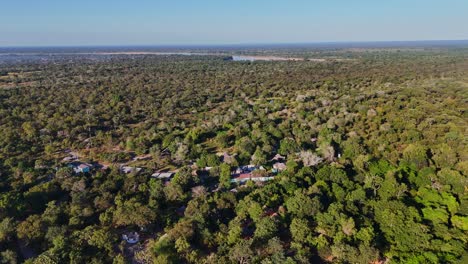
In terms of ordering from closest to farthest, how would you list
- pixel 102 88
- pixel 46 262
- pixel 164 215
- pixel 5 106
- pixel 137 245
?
pixel 46 262 → pixel 137 245 → pixel 164 215 → pixel 5 106 → pixel 102 88

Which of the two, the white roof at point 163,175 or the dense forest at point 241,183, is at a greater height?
the dense forest at point 241,183

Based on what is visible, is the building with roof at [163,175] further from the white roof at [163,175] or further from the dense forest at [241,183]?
the dense forest at [241,183]

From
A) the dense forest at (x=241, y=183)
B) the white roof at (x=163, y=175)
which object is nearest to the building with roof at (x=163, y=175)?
the white roof at (x=163, y=175)

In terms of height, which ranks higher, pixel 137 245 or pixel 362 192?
pixel 362 192

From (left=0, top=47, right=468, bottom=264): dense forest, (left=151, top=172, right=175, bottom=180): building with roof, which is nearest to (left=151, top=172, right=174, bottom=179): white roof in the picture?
(left=151, top=172, right=175, bottom=180): building with roof

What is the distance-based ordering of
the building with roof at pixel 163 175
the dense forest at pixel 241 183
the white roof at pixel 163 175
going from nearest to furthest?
1. the dense forest at pixel 241 183
2. the building with roof at pixel 163 175
3. the white roof at pixel 163 175

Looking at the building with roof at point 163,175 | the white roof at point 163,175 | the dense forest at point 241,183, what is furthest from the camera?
the white roof at point 163,175

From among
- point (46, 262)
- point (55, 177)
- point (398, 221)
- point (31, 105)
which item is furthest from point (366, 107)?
point (31, 105)

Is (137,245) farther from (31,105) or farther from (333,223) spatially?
(31,105)

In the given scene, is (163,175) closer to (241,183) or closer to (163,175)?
(163,175)
